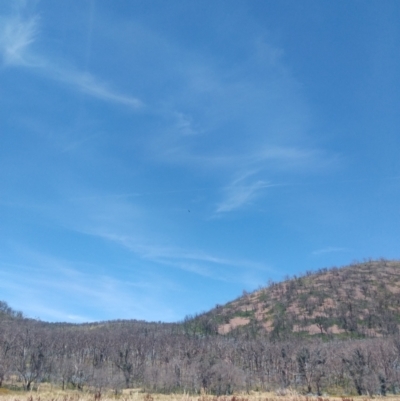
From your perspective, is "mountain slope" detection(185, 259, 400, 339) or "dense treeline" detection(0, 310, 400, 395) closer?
"dense treeline" detection(0, 310, 400, 395)

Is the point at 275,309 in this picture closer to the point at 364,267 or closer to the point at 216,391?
the point at 364,267

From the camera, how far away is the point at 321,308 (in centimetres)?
15312

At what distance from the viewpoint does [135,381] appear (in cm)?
7519

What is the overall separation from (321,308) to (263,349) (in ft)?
215

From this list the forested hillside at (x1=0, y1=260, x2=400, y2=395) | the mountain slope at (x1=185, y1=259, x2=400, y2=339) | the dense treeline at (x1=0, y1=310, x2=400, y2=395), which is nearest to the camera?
the dense treeline at (x1=0, y1=310, x2=400, y2=395)

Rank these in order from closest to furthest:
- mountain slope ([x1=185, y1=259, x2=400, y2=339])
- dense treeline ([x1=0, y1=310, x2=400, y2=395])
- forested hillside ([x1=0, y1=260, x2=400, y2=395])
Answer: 1. dense treeline ([x1=0, y1=310, x2=400, y2=395])
2. forested hillside ([x1=0, y1=260, x2=400, y2=395])
3. mountain slope ([x1=185, y1=259, x2=400, y2=339])

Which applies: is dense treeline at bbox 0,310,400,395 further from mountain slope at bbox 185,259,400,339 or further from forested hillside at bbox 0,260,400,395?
mountain slope at bbox 185,259,400,339

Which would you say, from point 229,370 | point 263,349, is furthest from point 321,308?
point 229,370

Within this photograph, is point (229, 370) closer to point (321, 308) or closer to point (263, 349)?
point (263, 349)

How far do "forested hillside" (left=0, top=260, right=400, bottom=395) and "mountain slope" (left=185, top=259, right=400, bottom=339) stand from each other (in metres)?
0.37

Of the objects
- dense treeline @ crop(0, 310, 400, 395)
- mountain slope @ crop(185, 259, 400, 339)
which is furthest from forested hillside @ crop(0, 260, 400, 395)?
→ mountain slope @ crop(185, 259, 400, 339)

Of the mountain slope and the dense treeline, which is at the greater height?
the mountain slope

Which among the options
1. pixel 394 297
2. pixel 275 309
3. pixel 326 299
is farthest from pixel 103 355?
pixel 394 297

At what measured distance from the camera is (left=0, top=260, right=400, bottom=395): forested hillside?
65.3 meters
